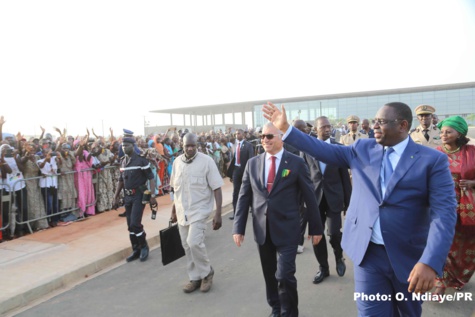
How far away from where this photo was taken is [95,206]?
9570 mm

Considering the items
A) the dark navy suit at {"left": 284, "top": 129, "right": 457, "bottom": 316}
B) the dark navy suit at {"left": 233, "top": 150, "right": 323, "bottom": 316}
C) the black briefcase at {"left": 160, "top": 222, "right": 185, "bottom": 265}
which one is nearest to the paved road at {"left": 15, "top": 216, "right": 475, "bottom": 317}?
the black briefcase at {"left": 160, "top": 222, "right": 185, "bottom": 265}

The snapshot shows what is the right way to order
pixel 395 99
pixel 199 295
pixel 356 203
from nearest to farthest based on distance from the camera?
pixel 356 203 < pixel 199 295 < pixel 395 99

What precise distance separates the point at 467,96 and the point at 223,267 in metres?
60.9

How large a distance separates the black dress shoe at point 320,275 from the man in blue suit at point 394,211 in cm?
216

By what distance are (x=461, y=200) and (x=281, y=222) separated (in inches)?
87.2

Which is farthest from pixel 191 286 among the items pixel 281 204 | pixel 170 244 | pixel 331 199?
pixel 331 199

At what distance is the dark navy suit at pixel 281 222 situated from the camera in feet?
11.8

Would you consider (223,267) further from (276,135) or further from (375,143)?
(375,143)

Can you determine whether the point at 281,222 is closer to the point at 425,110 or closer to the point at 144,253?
the point at 144,253

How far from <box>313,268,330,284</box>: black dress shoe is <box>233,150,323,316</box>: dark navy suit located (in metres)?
1.11

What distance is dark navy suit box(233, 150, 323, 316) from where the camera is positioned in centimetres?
361

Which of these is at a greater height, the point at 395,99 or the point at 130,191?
the point at 395,99

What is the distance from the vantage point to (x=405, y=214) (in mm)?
2459

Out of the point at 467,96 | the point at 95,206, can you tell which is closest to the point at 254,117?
the point at 467,96
